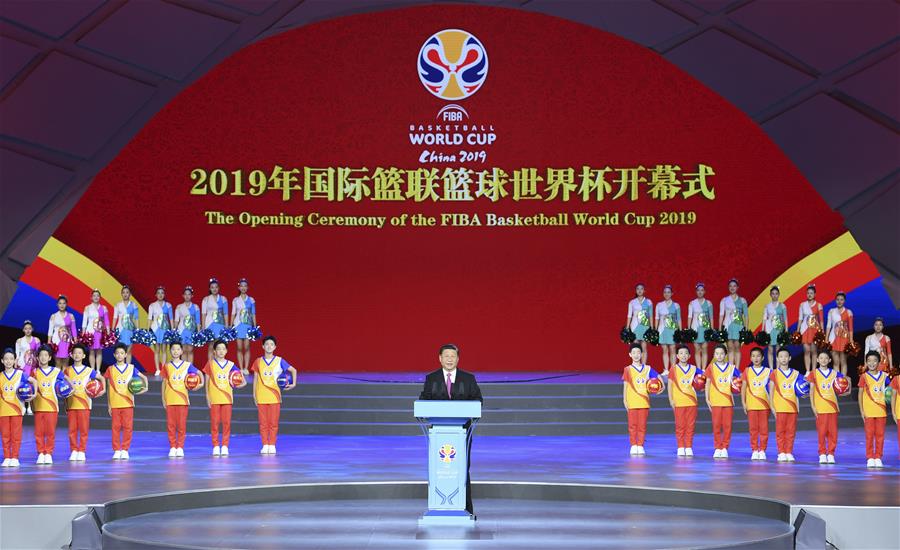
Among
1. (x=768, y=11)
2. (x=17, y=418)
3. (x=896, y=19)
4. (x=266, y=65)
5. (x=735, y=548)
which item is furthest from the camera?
(x=266, y=65)

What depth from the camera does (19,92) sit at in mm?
13602

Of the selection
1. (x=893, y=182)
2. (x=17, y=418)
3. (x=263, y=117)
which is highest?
(x=263, y=117)

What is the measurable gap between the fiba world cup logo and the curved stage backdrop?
0.08ft

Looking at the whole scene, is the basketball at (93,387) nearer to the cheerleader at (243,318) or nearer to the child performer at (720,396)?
the cheerleader at (243,318)

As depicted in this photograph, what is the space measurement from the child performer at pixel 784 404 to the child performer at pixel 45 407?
617 cm

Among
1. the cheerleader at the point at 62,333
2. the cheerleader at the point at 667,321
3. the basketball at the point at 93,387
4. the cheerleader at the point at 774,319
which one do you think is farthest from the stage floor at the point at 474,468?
the cheerleader at the point at 667,321

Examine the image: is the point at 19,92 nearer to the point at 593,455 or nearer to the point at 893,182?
the point at 593,455

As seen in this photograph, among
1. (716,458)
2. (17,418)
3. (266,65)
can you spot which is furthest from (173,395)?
(266,65)

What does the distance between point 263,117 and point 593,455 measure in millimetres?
7011

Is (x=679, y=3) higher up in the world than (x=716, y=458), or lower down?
higher up

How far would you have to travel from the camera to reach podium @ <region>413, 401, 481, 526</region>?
8.26m

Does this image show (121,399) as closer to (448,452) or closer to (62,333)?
(62,333)

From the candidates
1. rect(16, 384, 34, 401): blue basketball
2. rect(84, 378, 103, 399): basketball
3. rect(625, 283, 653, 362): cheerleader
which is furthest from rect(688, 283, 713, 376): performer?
rect(16, 384, 34, 401): blue basketball

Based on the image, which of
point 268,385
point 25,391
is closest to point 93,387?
point 25,391
